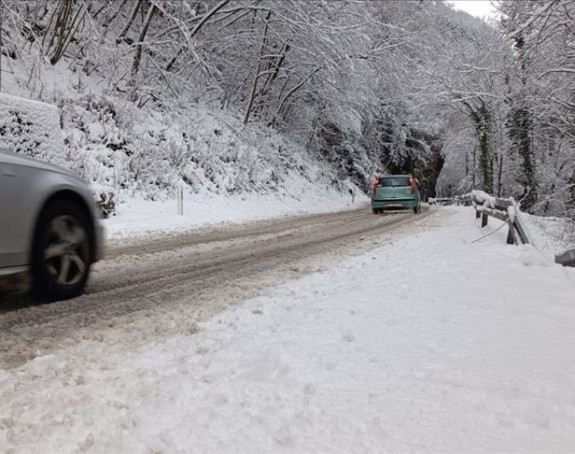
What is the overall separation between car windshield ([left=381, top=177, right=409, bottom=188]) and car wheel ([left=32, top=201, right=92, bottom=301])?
48.7 ft

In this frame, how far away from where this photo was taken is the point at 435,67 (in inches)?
1027

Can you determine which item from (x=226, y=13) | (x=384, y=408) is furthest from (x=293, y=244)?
(x=226, y=13)

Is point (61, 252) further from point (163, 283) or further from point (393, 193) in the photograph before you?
point (393, 193)

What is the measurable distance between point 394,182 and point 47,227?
1545 cm

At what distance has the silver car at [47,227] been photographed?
11.7 feet

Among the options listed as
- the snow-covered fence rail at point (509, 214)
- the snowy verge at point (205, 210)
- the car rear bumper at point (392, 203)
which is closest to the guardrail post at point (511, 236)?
the snow-covered fence rail at point (509, 214)

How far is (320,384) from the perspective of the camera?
8.37ft

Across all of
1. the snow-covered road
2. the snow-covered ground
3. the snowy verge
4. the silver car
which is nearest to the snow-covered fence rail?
the snow-covered road

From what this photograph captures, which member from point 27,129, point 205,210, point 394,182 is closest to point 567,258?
point 27,129

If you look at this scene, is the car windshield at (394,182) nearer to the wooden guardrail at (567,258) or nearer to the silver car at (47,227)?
the wooden guardrail at (567,258)

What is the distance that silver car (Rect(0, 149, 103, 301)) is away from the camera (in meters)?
3.58

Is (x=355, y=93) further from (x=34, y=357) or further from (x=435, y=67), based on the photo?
(x=34, y=357)

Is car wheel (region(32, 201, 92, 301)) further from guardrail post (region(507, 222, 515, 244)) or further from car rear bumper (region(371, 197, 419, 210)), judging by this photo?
car rear bumper (region(371, 197, 419, 210))

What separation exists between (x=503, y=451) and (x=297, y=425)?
843mm
